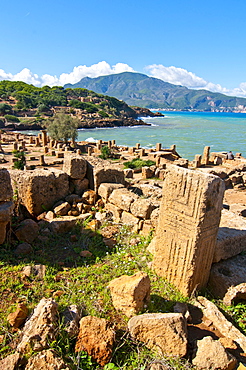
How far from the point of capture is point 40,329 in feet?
9.83

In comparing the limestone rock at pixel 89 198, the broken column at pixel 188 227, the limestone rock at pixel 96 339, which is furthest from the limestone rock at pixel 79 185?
the limestone rock at pixel 96 339

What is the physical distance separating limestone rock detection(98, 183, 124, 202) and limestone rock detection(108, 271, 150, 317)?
11.9ft

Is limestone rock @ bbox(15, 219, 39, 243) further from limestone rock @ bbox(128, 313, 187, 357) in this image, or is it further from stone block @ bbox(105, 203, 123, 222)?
limestone rock @ bbox(128, 313, 187, 357)

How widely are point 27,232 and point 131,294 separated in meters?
2.97

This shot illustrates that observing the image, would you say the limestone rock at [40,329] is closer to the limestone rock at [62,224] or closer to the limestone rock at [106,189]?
the limestone rock at [62,224]

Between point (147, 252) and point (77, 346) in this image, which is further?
point (147, 252)

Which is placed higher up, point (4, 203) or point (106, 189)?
point (4, 203)

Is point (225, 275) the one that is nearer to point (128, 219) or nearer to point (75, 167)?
point (128, 219)

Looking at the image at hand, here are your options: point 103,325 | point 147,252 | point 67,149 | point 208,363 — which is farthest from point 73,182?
point 67,149

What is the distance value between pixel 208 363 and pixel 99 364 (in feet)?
3.97

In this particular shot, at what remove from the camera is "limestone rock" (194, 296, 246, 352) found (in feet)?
11.7

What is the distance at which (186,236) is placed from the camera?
4.30 metres

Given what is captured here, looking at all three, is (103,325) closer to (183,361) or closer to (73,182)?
(183,361)

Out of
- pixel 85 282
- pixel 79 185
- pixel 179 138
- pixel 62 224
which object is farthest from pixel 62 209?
pixel 179 138
